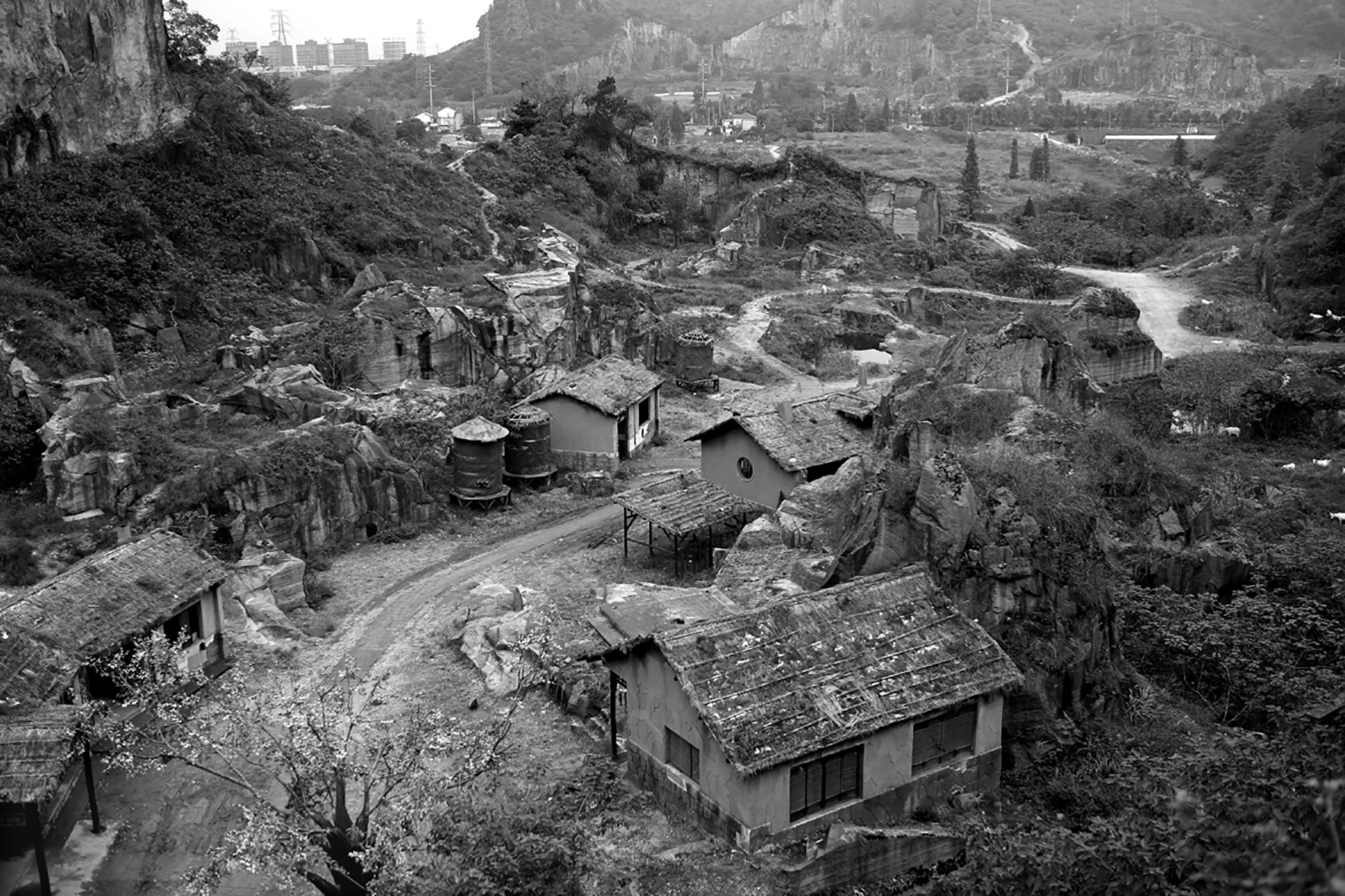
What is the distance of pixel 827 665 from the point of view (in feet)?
66.1

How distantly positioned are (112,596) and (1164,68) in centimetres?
18323

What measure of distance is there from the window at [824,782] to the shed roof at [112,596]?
12891 millimetres

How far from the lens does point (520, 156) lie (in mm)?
75875

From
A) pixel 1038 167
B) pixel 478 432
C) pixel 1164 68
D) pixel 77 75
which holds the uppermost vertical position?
pixel 77 75

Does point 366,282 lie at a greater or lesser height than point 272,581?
greater

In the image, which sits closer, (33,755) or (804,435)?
(33,755)

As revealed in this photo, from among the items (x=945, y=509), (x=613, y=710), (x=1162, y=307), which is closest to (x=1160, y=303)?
(x=1162, y=307)

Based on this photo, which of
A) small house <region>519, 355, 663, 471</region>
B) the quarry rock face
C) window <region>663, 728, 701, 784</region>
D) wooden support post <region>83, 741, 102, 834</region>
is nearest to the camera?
window <region>663, 728, 701, 784</region>

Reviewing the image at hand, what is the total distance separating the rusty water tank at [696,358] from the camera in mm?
52031

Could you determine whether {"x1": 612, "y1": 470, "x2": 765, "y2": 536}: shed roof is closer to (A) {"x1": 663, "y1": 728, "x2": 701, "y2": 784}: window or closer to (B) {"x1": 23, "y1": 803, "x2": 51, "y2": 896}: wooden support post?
(A) {"x1": 663, "y1": 728, "x2": 701, "y2": 784}: window

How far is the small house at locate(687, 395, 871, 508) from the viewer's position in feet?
109

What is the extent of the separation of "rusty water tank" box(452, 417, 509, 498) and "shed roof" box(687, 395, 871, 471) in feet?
21.8

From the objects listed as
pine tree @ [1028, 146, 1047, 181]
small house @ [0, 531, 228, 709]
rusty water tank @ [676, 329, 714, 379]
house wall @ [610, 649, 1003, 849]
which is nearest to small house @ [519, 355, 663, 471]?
rusty water tank @ [676, 329, 714, 379]

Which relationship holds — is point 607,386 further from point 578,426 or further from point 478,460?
point 478,460
